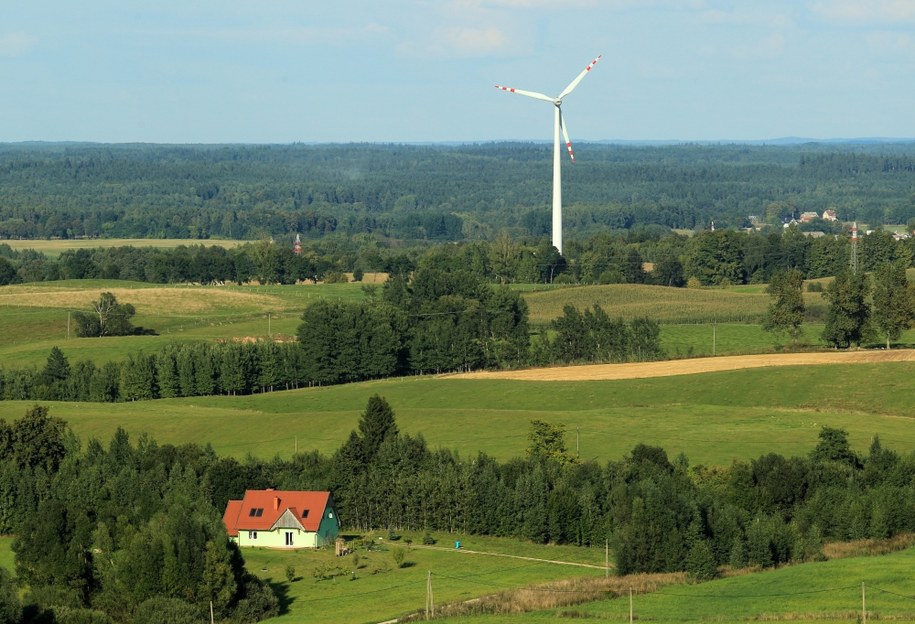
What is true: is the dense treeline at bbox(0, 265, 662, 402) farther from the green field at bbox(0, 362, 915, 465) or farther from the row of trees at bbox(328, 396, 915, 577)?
A: the row of trees at bbox(328, 396, 915, 577)

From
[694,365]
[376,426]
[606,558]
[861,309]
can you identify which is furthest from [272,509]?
[861,309]

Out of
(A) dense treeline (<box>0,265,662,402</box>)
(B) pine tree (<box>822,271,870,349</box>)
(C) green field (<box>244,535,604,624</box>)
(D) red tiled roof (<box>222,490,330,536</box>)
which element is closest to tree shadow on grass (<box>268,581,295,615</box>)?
(C) green field (<box>244,535,604,624</box>)

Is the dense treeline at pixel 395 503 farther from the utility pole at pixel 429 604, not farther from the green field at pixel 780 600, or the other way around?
the utility pole at pixel 429 604

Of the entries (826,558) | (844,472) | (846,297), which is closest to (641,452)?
(844,472)

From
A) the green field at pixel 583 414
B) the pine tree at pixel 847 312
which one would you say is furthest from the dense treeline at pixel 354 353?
the pine tree at pixel 847 312

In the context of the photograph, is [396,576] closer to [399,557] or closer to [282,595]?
[399,557]

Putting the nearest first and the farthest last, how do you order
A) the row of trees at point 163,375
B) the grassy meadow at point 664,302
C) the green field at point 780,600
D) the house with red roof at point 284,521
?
the green field at point 780,600, the house with red roof at point 284,521, the row of trees at point 163,375, the grassy meadow at point 664,302
